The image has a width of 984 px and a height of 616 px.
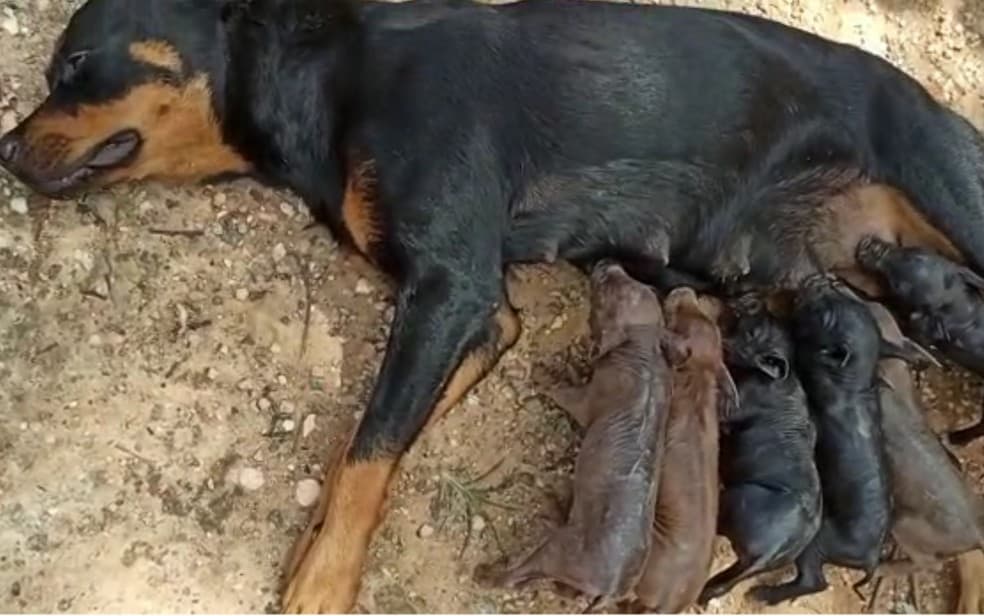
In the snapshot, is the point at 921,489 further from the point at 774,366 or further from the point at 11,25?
the point at 11,25

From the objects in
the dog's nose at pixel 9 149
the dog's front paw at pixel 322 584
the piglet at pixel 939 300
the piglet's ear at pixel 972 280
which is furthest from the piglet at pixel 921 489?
the dog's nose at pixel 9 149

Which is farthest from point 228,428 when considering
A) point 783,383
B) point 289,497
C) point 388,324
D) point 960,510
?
point 960,510

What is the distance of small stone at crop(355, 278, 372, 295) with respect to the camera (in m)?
4.55

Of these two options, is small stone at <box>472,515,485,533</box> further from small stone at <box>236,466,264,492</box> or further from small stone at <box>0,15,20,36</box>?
small stone at <box>0,15,20,36</box>

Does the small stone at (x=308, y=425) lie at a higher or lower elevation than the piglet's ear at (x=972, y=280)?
lower

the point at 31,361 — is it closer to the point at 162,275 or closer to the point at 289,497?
the point at 162,275

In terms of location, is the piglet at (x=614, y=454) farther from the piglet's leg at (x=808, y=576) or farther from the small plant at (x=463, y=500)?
the piglet's leg at (x=808, y=576)

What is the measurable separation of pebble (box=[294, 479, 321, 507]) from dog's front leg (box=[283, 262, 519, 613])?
3.6 inches

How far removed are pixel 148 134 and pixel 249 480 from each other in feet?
3.21

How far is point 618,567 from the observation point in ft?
12.8

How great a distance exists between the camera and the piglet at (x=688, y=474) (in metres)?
4.00

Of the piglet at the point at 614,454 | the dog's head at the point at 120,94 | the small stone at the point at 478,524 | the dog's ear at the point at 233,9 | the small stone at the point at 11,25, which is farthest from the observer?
the small stone at the point at 11,25

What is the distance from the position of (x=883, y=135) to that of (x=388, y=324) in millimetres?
1540

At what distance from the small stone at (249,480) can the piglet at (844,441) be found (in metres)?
1.47
